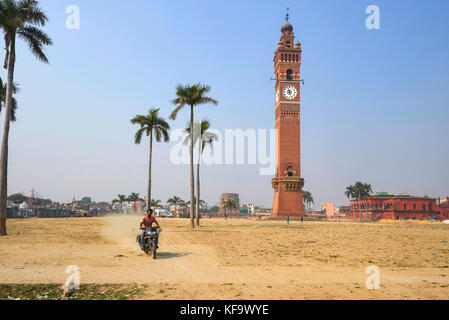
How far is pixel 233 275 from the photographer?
380 inches

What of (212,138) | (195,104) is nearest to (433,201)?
(212,138)

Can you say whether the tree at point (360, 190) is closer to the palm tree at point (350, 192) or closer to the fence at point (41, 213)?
the palm tree at point (350, 192)

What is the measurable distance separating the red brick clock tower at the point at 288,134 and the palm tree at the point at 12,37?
65298mm

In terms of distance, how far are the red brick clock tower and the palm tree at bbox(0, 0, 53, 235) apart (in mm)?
65298

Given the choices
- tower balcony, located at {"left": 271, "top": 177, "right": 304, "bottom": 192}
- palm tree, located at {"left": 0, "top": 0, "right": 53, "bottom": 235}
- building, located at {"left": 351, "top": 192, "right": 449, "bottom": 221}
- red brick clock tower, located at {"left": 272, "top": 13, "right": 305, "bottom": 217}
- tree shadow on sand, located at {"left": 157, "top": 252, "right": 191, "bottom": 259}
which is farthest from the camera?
building, located at {"left": 351, "top": 192, "right": 449, "bottom": 221}

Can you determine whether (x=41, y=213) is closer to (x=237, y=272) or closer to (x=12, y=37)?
(x=12, y=37)

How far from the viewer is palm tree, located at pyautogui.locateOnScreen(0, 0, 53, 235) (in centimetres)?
2305

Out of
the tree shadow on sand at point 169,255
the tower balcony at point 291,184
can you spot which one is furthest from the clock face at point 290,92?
the tree shadow on sand at point 169,255

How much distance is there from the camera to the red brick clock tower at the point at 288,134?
3211 inches

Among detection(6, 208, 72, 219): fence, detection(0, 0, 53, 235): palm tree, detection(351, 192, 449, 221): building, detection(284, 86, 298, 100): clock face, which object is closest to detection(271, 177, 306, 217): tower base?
detection(284, 86, 298, 100): clock face

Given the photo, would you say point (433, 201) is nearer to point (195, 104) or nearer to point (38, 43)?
point (195, 104)

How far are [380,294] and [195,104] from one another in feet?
103

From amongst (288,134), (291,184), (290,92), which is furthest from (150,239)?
(290,92)

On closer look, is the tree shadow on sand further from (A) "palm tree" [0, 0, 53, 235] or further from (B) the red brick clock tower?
(B) the red brick clock tower
